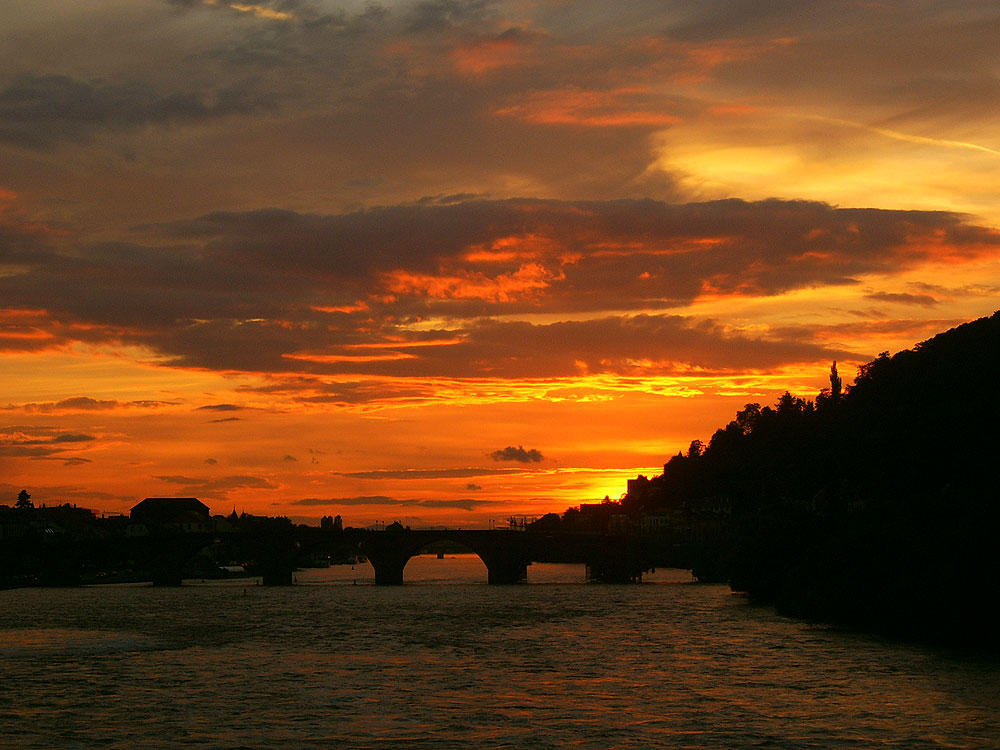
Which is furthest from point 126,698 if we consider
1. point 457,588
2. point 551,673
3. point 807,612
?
point 457,588

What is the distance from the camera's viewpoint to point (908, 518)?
8756 centimetres

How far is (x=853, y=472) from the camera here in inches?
5340

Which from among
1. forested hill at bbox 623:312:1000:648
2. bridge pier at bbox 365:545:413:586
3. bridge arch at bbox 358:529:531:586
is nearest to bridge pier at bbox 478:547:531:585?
bridge arch at bbox 358:529:531:586

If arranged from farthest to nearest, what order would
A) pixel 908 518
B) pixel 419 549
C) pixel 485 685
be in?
pixel 419 549, pixel 908 518, pixel 485 685

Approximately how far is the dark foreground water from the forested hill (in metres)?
3.35

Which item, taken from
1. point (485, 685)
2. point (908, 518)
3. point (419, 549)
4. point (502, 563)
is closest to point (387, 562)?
point (419, 549)

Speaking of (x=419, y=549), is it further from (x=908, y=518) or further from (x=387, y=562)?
(x=908, y=518)

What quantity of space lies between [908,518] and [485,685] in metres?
39.5

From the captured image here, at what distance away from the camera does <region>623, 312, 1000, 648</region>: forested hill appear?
2916 inches

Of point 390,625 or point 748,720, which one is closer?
point 748,720

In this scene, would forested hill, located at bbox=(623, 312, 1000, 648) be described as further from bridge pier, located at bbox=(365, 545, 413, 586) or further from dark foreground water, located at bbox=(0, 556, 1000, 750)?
bridge pier, located at bbox=(365, 545, 413, 586)

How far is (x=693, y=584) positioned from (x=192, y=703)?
137m

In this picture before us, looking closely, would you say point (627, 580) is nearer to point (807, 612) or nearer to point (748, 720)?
point (807, 612)

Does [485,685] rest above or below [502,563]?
below
